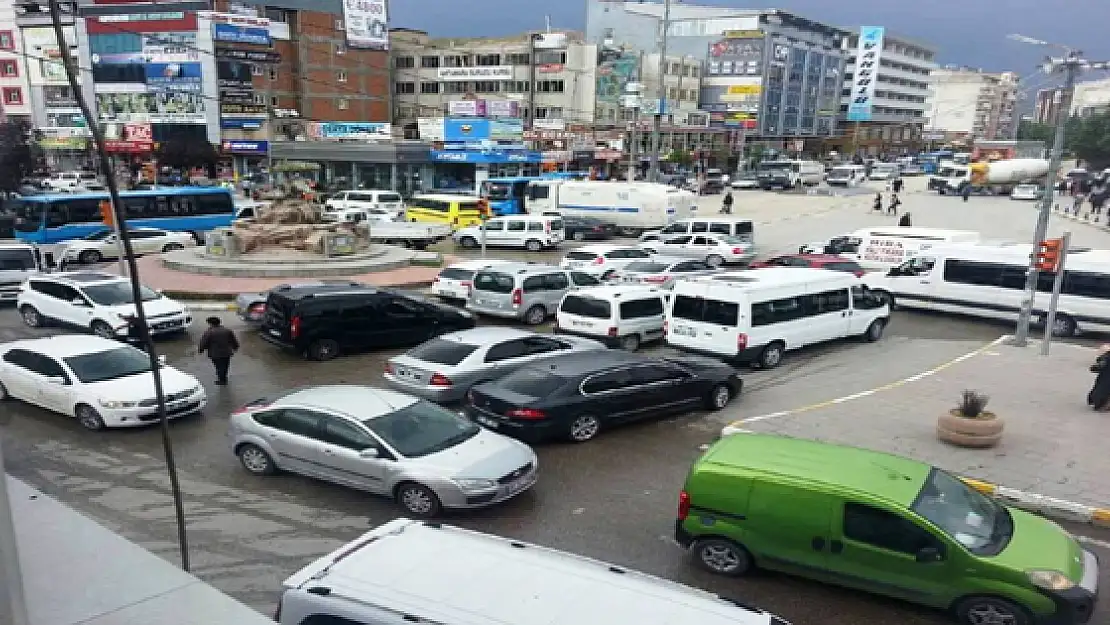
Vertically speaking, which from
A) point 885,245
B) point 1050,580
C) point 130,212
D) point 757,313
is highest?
point 885,245

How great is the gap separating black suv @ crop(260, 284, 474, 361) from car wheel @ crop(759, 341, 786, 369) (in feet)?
22.4

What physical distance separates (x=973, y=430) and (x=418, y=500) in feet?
26.1

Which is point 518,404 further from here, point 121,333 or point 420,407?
point 121,333

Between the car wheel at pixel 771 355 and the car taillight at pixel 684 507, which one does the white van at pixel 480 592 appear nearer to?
the car taillight at pixel 684 507

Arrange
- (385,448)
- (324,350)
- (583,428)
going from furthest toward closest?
(324,350) < (583,428) < (385,448)

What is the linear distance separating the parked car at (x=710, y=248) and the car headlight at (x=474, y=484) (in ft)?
68.0

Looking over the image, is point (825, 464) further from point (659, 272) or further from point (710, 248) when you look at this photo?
point (710, 248)

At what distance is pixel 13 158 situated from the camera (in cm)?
4812

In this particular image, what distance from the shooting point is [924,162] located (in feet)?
344

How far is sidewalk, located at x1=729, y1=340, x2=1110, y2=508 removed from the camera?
1047 cm

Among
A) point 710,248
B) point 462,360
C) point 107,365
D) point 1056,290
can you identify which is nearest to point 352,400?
point 462,360

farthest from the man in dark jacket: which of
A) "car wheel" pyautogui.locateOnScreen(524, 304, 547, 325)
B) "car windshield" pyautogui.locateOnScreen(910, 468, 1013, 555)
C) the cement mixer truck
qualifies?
the cement mixer truck

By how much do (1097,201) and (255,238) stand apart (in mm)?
47859

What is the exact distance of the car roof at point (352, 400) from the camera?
991cm
